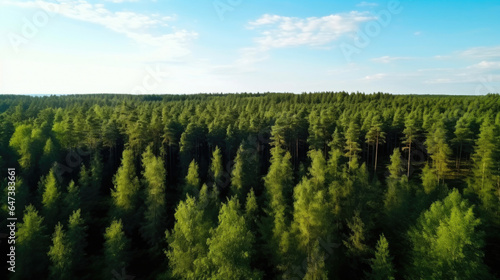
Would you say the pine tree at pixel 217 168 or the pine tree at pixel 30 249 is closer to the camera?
the pine tree at pixel 30 249

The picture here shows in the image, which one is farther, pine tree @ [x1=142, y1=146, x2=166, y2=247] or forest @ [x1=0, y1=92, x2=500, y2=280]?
pine tree @ [x1=142, y1=146, x2=166, y2=247]

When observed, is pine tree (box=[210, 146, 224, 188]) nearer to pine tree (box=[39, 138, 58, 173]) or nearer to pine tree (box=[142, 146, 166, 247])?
pine tree (box=[142, 146, 166, 247])

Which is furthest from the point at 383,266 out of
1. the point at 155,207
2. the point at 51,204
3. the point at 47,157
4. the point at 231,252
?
the point at 47,157

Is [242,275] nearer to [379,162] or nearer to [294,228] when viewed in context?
[294,228]

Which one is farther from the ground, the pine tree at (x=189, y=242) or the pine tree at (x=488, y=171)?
the pine tree at (x=488, y=171)

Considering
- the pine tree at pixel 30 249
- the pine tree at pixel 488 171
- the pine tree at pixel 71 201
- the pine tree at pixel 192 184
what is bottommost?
the pine tree at pixel 30 249

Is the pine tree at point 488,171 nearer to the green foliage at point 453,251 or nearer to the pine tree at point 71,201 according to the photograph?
the green foliage at point 453,251

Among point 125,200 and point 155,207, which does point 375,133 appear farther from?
point 125,200

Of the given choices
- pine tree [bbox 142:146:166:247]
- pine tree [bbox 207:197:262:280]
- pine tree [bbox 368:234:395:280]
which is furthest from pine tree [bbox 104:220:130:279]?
pine tree [bbox 368:234:395:280]

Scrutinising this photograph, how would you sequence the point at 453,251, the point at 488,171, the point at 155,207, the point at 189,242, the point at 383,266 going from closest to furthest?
the point at 453,251
the point at 383,266
the point at 189,242
the point at 155,207
the point at 488,171

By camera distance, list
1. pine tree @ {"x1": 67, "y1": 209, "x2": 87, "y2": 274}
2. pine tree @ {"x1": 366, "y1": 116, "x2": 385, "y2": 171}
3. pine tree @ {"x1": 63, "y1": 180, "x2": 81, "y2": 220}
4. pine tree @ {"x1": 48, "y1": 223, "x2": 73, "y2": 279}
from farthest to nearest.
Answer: pine tree @ {"x1": 366, "y1": 116, "x2": 385, "y2": 171}
pine tree @ {"x1": 63, "y1": 180, "x2": 81, "y2": 220}
pine tree @ {"x1": 67, "y1": 209, "x2": 87, "y2": 274}
pine tree @ {"x1": 48, "y1": 223, "x2": 73, "y2": 279}

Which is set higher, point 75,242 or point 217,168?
point 217,168

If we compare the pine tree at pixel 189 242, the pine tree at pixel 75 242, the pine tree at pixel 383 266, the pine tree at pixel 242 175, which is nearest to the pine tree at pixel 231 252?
the pine tree at pixel 189 242

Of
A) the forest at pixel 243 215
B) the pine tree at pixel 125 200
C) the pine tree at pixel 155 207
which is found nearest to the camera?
the forest at pixel 243 215
